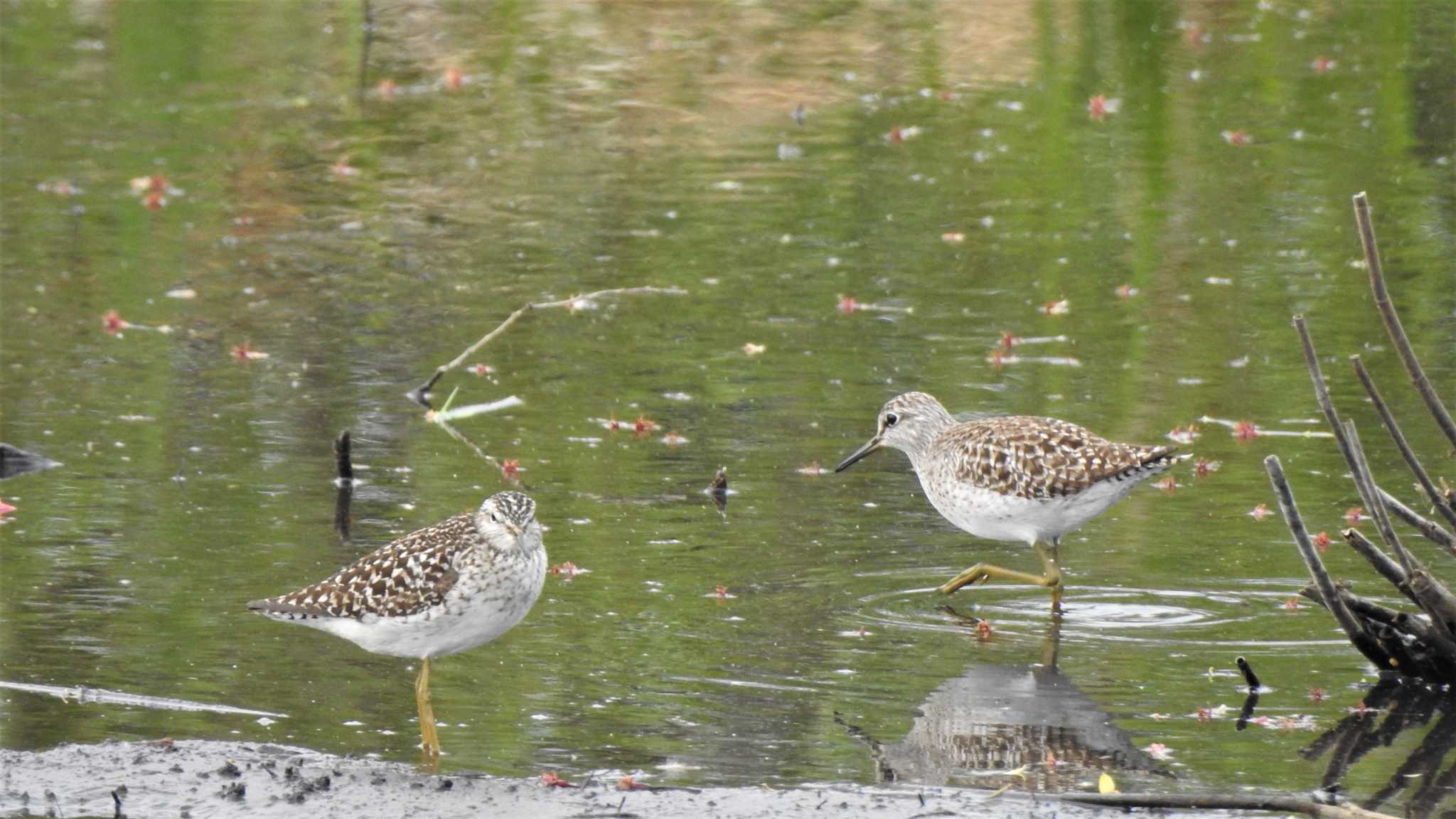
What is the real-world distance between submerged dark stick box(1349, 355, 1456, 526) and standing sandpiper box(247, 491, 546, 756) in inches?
126

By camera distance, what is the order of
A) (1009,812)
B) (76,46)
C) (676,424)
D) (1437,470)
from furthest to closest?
(76,46), (676,424), (1437,470), (1009,812)

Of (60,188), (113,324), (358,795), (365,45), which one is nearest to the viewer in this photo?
(358,795)

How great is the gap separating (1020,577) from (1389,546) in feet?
7.71

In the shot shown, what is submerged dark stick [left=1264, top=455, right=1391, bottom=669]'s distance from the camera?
852cm

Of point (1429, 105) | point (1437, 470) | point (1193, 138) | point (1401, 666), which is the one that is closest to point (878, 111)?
point (1193, 138)

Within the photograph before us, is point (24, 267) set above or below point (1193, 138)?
above

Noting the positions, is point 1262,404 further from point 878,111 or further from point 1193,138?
point 878,111

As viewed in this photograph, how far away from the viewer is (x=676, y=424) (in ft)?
46.1

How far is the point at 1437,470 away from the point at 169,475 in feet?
23.6

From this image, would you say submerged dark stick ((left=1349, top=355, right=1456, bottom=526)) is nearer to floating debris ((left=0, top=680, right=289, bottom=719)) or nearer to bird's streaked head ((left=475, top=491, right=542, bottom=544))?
bird's streaked head ((left=475, top=491, right=542, bottom=544))

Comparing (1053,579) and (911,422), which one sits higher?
(911,422)

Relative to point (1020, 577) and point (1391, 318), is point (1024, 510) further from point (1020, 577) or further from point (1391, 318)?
point (1391, 318)

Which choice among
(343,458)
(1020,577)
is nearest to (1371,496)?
(1020,577)

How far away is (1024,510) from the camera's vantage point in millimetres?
11055
